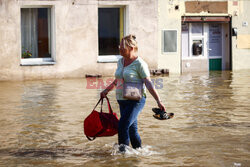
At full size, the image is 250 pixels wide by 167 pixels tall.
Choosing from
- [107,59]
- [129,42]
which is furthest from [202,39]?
[129,42]

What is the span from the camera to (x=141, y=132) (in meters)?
8.10

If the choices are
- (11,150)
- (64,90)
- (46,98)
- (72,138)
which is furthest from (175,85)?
(11,150)

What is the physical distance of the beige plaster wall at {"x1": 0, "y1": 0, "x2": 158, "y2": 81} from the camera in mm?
18562

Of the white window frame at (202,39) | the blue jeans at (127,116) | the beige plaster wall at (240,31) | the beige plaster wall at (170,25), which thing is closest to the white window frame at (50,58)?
the beige plaster wall at (170,25)

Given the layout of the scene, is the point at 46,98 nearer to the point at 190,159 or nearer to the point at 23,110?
the point at 23,110

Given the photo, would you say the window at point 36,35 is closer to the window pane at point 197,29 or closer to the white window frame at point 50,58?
the white window frame at point 50,58

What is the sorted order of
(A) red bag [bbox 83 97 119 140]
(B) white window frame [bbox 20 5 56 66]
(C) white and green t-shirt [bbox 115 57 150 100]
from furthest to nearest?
1. (B) white window frame [bbox 20 5 56 66]
2. (A) red bag [bbox 83 97 119 140]
3. (C) white and green t-shirt [bbox 115 57 150 100]

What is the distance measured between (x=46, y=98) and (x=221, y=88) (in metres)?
5.13

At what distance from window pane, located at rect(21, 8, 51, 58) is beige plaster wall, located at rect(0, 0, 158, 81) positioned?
589 mm

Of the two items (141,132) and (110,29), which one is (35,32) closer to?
(110,29)

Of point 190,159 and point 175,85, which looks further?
point 175,85

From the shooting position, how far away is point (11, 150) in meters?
6.82

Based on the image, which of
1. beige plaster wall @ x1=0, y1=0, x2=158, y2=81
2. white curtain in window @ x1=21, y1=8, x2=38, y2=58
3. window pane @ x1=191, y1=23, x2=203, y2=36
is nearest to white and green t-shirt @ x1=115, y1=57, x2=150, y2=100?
beige plaster wall @ x1=0, y1=0, x2=158, y2=81

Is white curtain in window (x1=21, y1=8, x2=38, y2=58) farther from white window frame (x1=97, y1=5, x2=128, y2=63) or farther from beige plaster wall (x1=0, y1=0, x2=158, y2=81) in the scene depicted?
white window frame (x1=97, y1=5, x2=128, y2=63)
